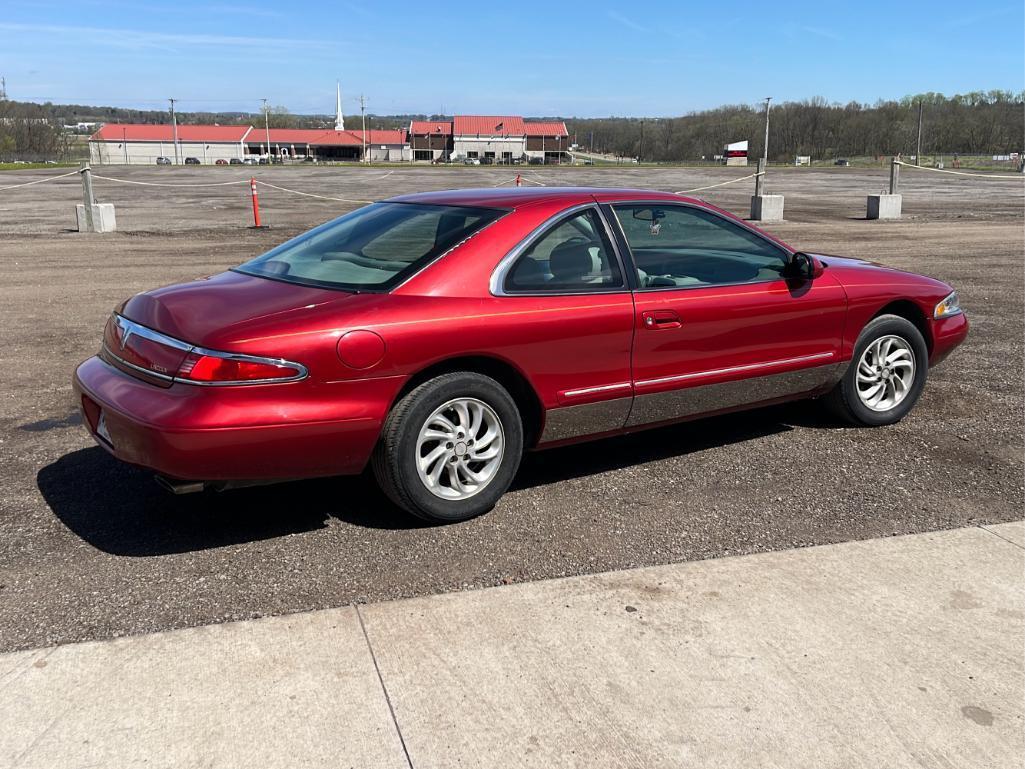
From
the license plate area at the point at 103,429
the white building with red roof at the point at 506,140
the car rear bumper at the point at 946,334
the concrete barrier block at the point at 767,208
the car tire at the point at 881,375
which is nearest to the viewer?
the license plate area at the point at 103,429

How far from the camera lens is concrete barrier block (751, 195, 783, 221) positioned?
75.2 ft

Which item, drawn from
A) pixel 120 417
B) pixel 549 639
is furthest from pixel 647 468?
pixel 120 417

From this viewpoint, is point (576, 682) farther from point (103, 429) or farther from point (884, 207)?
point (884, 207)

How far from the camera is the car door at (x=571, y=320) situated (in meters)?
4.34

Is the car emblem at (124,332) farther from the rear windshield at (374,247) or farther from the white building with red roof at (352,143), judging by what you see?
the white building with red roof at (352,143)

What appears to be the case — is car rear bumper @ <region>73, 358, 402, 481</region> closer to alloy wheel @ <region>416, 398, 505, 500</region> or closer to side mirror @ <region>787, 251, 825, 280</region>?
alloy wheel @ <region>416, 398, 505, 500</region>

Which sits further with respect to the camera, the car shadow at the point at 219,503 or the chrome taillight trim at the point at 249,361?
the car shadow at the point at 219,503

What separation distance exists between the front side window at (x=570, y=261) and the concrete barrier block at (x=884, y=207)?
2097cm

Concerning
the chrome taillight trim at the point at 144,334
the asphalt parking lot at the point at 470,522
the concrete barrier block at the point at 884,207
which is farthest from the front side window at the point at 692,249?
the concrete barrier block at the point at 884,207

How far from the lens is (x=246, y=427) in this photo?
3.70m

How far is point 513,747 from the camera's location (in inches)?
108

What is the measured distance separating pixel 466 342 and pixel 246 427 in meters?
1.01

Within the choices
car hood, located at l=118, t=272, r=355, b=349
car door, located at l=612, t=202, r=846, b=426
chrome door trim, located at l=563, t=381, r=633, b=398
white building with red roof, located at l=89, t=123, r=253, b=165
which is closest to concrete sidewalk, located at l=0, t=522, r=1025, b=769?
chrome door trim, located at l=563, t=381, r=633, b=398

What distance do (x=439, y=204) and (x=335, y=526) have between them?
175 cm
